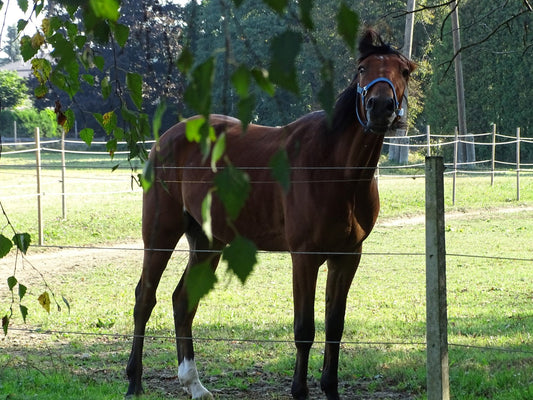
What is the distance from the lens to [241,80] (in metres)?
1.07

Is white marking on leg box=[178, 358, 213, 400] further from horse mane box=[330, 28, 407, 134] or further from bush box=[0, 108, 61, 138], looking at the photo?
bush box=[0, 108, 61, 138]

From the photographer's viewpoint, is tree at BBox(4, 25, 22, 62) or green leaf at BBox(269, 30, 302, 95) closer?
green leaf at BBox(269, 30, 302, 95)

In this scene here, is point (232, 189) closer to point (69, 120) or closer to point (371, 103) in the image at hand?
point (69, 120)

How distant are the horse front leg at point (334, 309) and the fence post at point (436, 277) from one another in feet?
3.56

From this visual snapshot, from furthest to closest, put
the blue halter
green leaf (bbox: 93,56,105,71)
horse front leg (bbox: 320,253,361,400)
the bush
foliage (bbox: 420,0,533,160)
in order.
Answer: the bush, foliage (bbox: 420,0,533,160), horse front leg (bbox: 320,253,361,400), the blue halter, green leaf (bbox: 93,56,105,71)

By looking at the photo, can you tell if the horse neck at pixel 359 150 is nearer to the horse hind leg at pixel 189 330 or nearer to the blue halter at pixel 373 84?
the blue halter at pixel 373 84

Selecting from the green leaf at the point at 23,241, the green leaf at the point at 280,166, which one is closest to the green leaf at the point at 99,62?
the green leaf at the point at 23,241

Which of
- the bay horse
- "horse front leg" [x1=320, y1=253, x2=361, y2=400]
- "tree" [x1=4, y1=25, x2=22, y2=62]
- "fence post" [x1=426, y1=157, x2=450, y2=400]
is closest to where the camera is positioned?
"tree" [x1=4, y1=25, x2=22, y2=62]

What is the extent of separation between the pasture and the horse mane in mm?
833

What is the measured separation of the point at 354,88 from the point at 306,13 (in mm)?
3655

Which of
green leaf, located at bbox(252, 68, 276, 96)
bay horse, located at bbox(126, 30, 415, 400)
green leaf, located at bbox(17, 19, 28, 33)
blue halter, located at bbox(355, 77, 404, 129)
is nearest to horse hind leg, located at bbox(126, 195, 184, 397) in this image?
bay horse, located at bbox(126, 30, 415, 400)

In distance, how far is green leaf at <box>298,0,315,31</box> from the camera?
118 centimetres

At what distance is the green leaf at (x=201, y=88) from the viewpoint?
3.47 feet

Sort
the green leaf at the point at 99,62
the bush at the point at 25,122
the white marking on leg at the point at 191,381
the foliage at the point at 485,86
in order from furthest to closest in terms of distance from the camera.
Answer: the bush at the point at 25,122, the foliage at the point at 485,86, the white marking on leg at the point at 191,381, the green leaf at the point at 99,62
